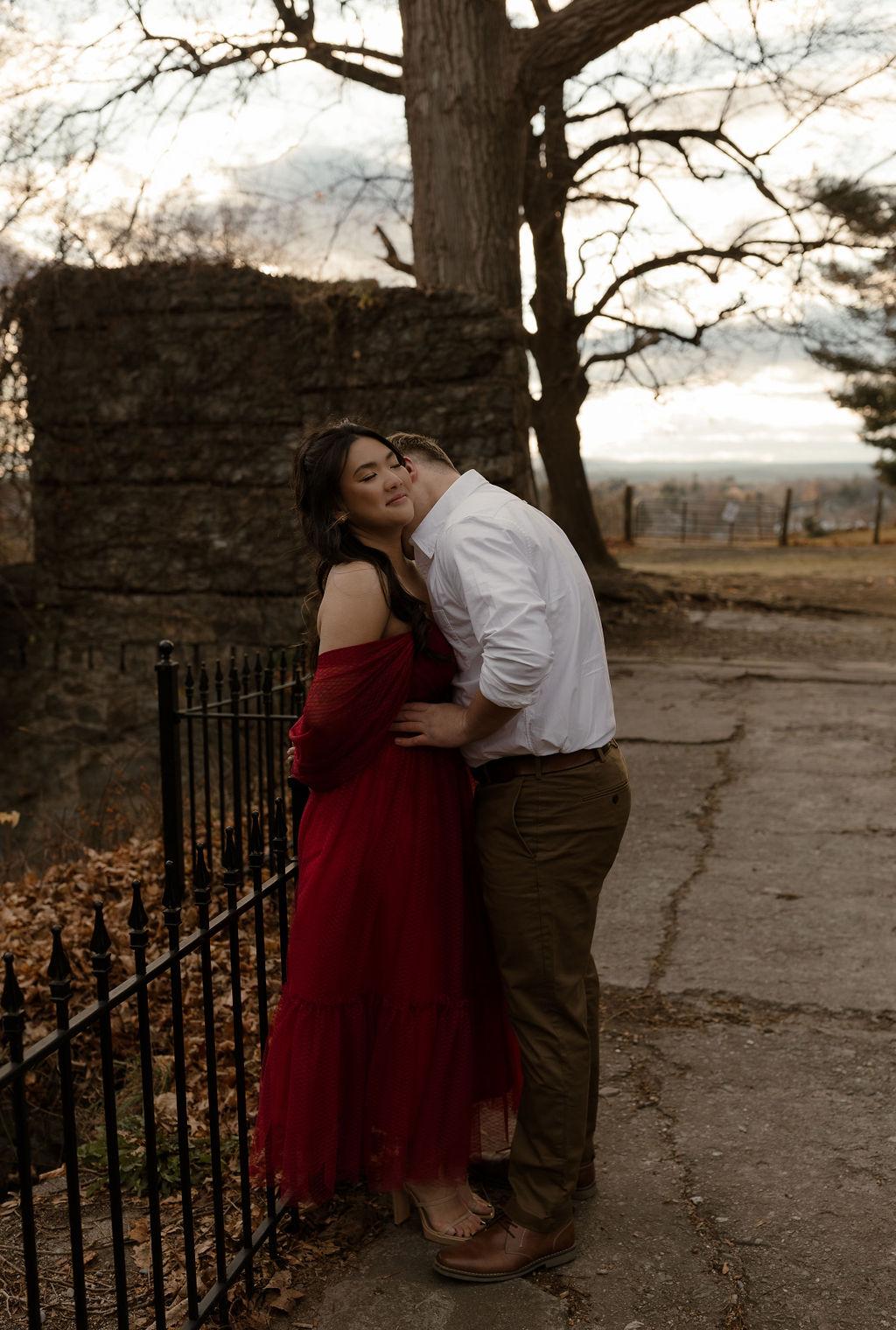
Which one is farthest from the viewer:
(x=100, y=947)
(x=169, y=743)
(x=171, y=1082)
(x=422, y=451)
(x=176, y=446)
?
(x=176, y=446)

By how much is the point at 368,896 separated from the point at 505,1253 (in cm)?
85

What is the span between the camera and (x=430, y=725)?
247 centimetres

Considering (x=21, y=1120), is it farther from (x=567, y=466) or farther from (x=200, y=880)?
(x=567, y=466)

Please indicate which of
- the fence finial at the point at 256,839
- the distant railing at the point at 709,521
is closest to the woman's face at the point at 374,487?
the fence finial at the point at 256,839

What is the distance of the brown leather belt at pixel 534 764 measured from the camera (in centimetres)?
249

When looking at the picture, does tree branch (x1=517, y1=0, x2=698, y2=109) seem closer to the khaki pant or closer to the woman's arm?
the woman's arm

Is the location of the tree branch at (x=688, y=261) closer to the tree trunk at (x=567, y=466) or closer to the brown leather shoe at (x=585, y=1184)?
the tree trunk at (x=567, y=466)

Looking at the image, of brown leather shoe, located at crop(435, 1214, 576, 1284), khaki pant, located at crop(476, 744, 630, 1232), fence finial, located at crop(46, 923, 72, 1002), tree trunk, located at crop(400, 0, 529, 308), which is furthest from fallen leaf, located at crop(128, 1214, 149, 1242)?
tree trunk, located at crop(400, 0, 529, 308)

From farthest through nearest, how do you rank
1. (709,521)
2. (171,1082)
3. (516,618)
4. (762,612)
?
(709,521) → (762,612) → (171,1082) → (516,618)

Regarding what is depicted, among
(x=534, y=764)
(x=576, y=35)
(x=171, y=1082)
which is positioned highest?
(x=576, y=35)

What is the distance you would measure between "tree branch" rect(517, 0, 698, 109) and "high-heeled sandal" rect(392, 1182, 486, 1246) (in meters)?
8.41

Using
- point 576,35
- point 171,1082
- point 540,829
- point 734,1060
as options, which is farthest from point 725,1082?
point 576,35

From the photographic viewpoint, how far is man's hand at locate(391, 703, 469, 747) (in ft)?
8.00

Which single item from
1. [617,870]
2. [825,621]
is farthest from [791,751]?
[825,621]
